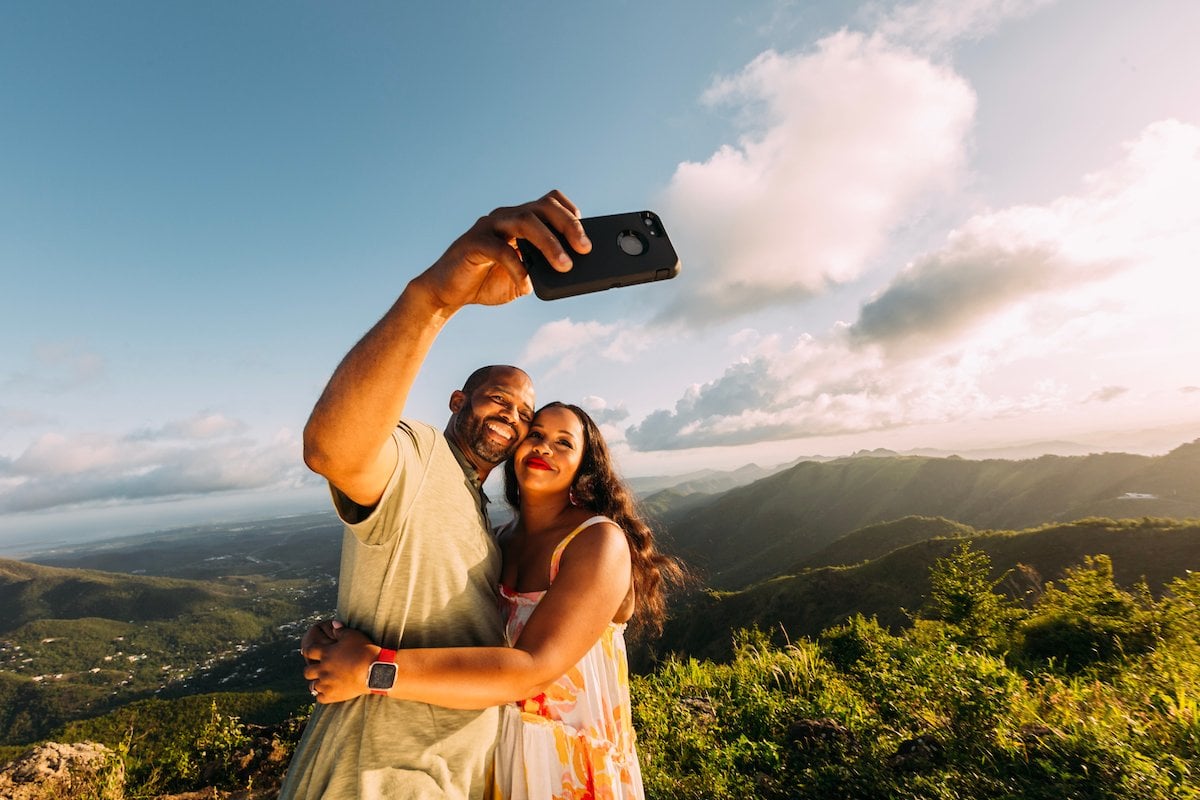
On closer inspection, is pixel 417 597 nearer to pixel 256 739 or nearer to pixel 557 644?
pixel 557 644

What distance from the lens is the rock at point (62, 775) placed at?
650 centimetres

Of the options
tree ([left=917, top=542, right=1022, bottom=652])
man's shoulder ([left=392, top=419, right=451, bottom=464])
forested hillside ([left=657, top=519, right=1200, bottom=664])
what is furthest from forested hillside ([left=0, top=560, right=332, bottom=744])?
man's shoulder ([left=392, top=419, right=451, bottom=464])

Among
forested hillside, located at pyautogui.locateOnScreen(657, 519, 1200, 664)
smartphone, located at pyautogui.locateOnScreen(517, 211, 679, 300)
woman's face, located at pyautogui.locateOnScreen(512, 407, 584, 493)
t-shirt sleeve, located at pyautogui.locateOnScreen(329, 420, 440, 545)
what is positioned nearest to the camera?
smartphone, located at pyautogui.locateOnScreen(517, 211, 679, 300)

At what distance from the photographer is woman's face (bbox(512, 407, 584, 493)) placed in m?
3.08

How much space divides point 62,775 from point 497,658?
9.27m

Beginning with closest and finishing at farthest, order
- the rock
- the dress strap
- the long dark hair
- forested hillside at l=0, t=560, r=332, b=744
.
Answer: the dress strap, the long dark hair, the rock, forested hillside at l=0, t=560, r=332, b=744

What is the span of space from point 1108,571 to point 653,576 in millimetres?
23601

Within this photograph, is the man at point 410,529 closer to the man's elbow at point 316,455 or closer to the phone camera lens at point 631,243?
the man's elbow at point 316,455

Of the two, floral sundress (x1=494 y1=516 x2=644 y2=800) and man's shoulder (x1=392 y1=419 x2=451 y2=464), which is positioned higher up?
man's shoulder (x1=392 y1=419 x2=451 y2=464)

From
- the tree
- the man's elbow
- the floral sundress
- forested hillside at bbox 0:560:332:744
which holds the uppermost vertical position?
the man's elbow

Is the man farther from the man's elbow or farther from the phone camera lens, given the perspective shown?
the phone camera lens

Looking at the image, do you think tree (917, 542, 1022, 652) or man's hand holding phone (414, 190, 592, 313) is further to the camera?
tree (917, 542, 1022, 652)

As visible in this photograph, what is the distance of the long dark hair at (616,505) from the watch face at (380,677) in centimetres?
158

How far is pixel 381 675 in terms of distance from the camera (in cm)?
184
